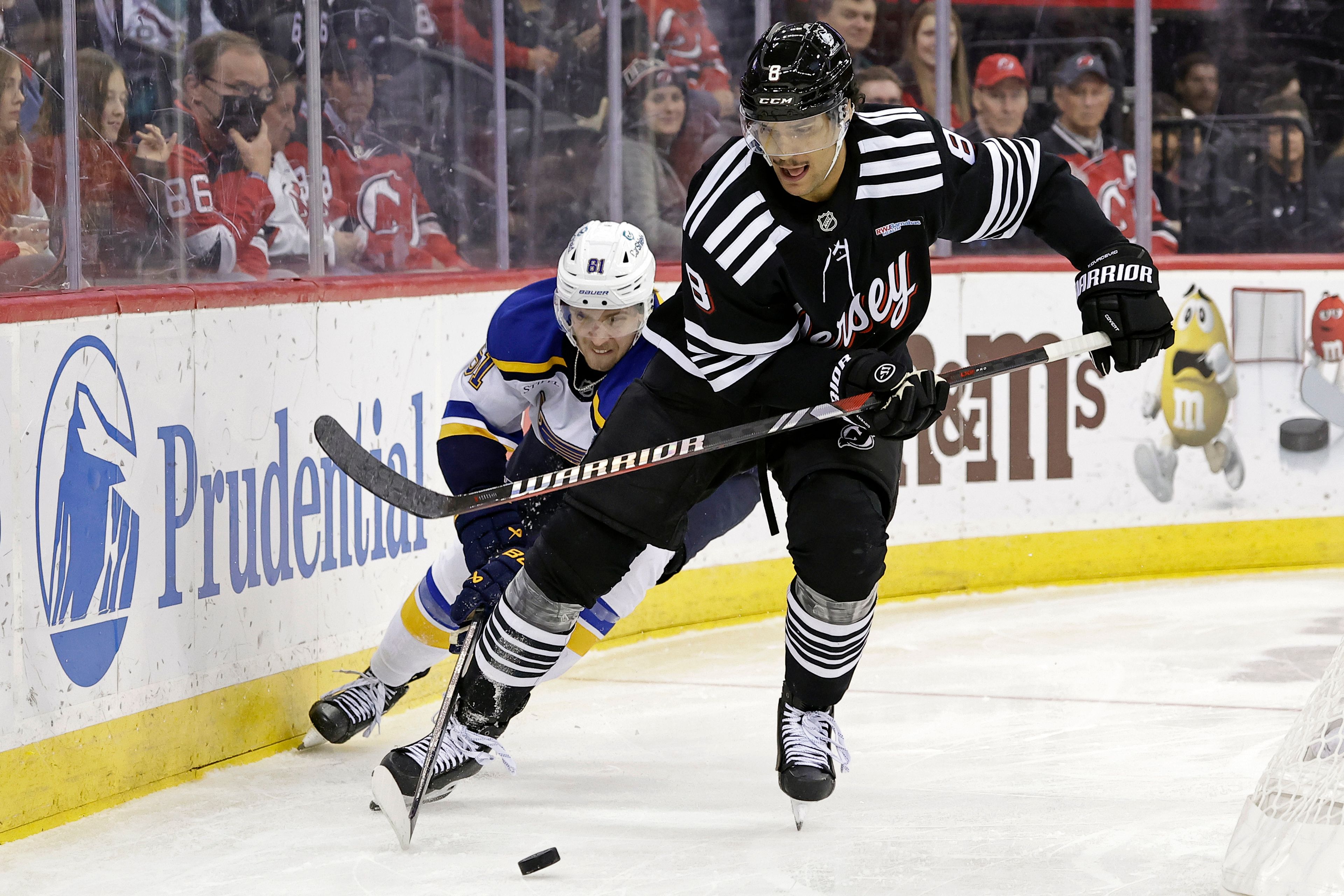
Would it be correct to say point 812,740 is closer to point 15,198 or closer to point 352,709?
point 352,709

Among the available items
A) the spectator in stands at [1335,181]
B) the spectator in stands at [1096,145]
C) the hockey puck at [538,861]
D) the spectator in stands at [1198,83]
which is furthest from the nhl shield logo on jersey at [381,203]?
the spectator in stands at [1335,181]

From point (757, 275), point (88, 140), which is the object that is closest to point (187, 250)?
point (88, 140)

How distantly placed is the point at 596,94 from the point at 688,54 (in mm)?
357

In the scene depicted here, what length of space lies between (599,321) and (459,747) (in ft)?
2.44

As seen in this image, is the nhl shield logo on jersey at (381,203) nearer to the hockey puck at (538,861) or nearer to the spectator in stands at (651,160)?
the spectator in stands at (651,160)

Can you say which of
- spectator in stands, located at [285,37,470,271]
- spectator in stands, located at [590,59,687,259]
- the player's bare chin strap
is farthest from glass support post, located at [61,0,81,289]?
spectator in stands, located at [590,59,687,259]

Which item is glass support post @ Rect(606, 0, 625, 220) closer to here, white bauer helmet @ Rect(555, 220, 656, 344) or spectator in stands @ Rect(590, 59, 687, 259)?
spectator in stands @ Rect(590, 59, 687, 259)

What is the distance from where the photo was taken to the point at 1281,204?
18.2 feet

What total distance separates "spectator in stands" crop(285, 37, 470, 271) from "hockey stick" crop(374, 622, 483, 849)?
1.43 m

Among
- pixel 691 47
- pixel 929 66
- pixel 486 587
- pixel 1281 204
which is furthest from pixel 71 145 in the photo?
pixel 1281 204

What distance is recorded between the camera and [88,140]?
295 centimetres

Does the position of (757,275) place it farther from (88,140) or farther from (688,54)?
(688,54)

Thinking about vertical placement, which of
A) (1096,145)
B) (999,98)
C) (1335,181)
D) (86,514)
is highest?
(999,98)

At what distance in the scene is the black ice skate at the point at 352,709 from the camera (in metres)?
3.14
